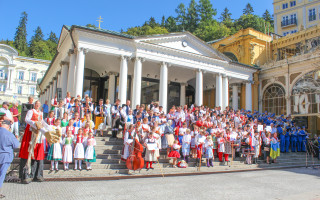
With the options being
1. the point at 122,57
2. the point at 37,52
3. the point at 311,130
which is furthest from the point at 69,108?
the point at 37,52

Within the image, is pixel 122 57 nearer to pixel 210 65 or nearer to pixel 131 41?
pixel 131 41

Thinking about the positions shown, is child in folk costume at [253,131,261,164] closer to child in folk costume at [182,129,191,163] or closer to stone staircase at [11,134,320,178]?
stone staircase at [11,134,320,178]

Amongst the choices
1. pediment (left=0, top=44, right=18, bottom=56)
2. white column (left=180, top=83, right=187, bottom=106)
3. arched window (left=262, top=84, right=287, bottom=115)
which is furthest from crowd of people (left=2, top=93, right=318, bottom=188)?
pediment (left=0, top=44, right=18, bottom=56)

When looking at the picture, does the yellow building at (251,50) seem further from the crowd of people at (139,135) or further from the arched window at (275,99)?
the crowd of people at (139,135)

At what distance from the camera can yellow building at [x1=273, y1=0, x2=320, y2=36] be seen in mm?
37875

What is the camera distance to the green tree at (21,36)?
71.1 metres

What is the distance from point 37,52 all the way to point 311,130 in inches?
2653

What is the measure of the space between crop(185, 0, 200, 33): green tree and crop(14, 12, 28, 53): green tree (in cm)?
4865

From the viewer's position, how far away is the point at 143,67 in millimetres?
21312

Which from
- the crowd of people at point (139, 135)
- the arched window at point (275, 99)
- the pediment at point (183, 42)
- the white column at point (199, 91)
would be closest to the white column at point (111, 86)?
the pediment at point (183, 42)

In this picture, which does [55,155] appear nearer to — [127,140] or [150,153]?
[127,140]

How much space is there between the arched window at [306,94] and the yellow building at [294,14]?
67.3ft

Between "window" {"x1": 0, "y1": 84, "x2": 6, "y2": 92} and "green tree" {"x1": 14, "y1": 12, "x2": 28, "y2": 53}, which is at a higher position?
"green tree" {"x1": 14, "y1": 12, "x2": 28, "y2": 53}

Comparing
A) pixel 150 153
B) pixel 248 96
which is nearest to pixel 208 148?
pixel 150 153
